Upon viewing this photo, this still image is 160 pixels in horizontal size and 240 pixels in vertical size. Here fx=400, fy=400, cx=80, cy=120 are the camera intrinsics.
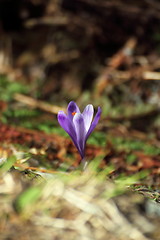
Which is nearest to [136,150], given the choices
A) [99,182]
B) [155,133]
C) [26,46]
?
[155,133]

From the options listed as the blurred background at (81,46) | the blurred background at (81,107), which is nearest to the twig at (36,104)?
the blurred background at (81,107)

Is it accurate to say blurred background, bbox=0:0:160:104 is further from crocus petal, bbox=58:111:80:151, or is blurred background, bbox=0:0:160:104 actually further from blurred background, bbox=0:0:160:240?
crocus petal, bbox=58:111:80:151

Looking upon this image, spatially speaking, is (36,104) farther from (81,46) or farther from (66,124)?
(66,124)

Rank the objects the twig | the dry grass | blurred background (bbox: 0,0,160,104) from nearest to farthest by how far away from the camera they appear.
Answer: the dry grass
the twig
blurred background (bbox: 0,0,160,104)

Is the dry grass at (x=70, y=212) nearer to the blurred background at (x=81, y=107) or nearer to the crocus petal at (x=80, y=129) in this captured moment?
the blurred background at (x=81, y=107)

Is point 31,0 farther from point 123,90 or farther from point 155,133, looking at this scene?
point 155,133

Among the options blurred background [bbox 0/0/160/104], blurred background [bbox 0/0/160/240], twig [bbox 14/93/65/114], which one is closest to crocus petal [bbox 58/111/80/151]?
blurred background [bbox 0/0/160/240]

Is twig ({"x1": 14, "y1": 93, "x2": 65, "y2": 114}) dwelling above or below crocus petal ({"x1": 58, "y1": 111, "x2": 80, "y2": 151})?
below

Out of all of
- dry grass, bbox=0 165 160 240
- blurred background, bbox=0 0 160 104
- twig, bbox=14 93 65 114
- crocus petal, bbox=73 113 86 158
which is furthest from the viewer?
blurred background, bbox=0 0 160 104
